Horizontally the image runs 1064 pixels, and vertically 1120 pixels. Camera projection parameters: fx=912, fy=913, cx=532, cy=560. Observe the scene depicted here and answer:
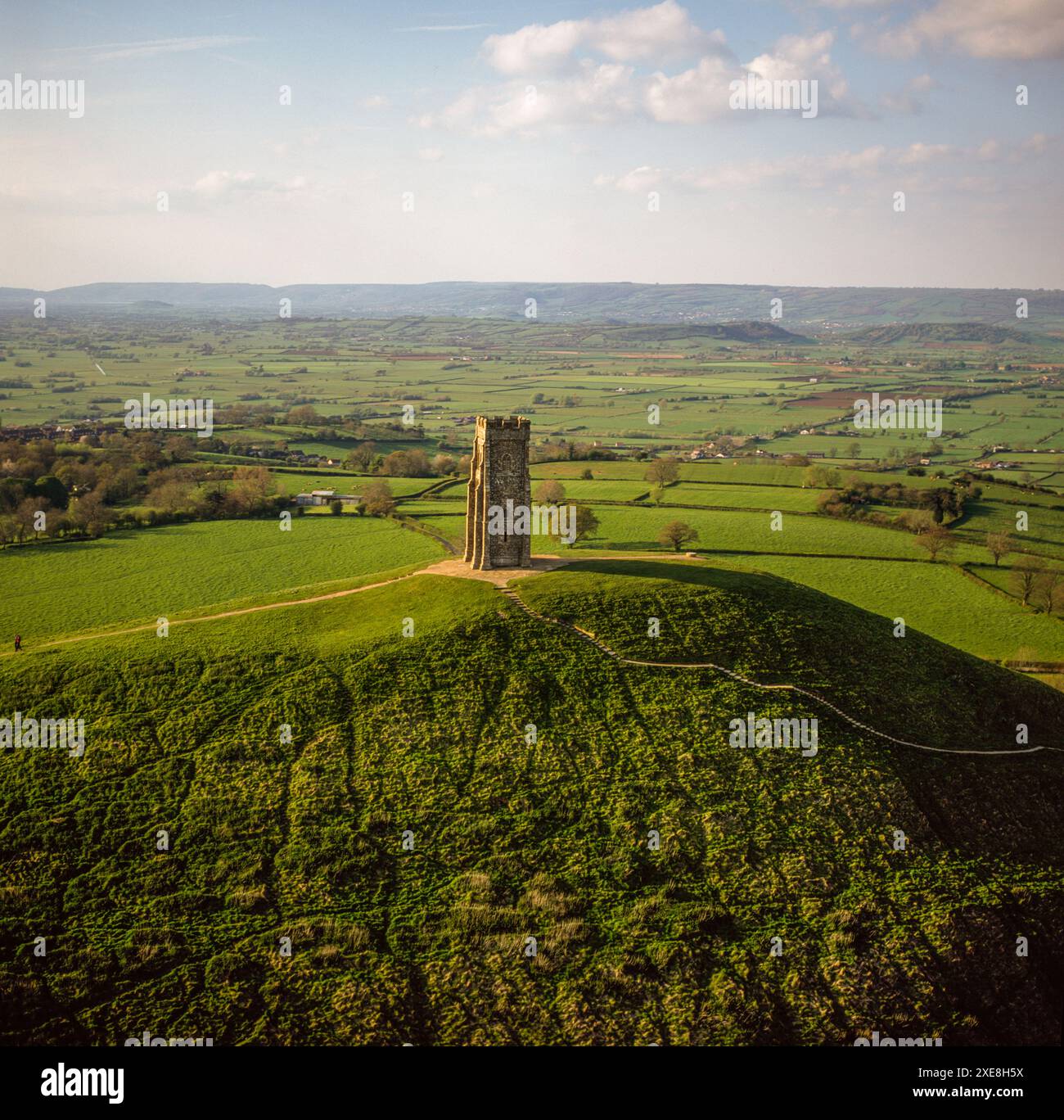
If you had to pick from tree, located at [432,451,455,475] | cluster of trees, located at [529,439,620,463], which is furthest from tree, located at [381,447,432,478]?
cluster of trees, located at [529,439,620,463]

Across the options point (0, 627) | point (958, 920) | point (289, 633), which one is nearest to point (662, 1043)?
point (958, 920)

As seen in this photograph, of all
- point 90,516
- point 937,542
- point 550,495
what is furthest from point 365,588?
point 937,542

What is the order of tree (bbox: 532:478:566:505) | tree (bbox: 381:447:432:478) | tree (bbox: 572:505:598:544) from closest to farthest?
tree (bbox: 572:505:598:544) → tree (bbox: 532:478:566:505) → tree (bbox: 381:447:432:478)

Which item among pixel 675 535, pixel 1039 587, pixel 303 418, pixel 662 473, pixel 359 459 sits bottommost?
pixel 1039 587

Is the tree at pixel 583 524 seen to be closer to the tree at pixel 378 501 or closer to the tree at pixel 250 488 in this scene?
the tree at pixel 378 501

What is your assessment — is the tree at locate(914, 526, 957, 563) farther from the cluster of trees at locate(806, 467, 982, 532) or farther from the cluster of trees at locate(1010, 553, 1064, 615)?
the cluster of trees at locate(1010, 553, 1064, 615)

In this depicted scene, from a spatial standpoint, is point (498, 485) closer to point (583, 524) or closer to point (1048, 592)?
point (583, 524)
